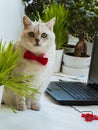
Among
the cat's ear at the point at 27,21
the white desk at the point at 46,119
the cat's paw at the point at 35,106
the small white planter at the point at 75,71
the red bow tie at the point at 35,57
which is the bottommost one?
the white desk at the point at 46,119

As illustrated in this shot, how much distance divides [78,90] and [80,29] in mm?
541

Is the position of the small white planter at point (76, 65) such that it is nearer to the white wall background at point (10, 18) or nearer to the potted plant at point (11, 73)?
the white wall background at point (10, 18)

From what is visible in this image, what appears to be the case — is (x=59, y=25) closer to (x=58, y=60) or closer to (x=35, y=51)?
(x=58, y=60)

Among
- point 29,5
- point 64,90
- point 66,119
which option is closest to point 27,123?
point 66,119

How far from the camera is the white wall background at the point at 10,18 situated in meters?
1.73

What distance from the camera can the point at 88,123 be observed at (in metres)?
1.12

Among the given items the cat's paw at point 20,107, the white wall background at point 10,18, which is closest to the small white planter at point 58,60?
the white wall background at point 10,18

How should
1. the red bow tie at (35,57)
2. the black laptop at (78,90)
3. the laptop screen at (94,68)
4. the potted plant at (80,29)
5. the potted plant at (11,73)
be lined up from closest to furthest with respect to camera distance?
the potted plant at (11,73) → the red bow tie at (35,57) → the black laptop at (78,90) → the laptop screen at (94,68) → the potted plant at (80,29)

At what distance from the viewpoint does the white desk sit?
104 cm

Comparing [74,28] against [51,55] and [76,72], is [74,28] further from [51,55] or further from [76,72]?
[51,55]

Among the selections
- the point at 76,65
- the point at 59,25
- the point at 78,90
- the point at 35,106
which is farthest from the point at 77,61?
the point at 35,106

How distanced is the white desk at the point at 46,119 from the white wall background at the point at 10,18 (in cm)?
62

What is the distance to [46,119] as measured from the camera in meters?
1.12

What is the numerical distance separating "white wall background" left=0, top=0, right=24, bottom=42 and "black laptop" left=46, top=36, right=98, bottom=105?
456 millimetres
